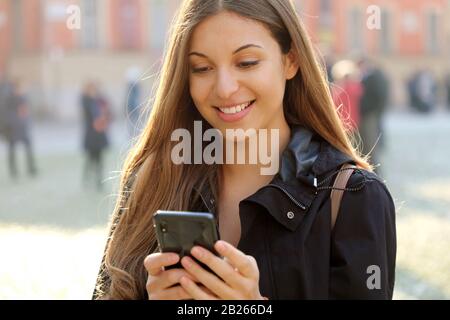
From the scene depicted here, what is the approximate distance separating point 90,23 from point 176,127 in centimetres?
2952

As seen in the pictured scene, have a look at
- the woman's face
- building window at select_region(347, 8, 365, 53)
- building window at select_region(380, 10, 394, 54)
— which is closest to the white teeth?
the woman's face

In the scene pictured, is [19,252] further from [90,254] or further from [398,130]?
[398,130]

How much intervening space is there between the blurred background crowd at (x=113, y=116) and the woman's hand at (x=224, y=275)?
0.99 m

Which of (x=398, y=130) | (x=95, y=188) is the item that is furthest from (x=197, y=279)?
(x=398, y=130)

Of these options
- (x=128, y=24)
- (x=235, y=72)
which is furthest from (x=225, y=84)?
(x=128, y=24)

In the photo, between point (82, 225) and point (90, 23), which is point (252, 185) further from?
point (90, 23)

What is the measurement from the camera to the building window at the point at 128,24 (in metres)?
32.1

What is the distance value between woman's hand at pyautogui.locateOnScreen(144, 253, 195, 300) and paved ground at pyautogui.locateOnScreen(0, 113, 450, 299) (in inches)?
42.1

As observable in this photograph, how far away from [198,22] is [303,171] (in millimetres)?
499

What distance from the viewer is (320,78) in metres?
2.53

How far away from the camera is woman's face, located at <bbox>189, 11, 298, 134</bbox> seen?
2.37 meters

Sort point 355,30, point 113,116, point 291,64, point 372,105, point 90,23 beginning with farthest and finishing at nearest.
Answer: point 355,30 < point 90,23 < point 113,116 < point 372,105 < point 291,64

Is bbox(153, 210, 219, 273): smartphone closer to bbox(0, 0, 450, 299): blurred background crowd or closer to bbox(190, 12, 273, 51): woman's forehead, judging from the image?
bbox(190, 12, 273, 51): woman's forehead

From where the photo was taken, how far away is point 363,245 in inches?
A: 85.7
